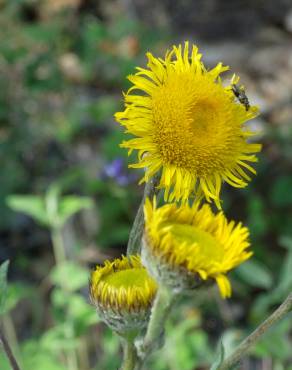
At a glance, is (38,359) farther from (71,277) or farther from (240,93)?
(240,93)

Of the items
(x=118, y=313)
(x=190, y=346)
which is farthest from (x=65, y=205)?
(x=118, y=313)

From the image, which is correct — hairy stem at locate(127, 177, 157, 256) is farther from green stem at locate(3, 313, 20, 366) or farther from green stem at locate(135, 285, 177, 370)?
green stem at locate(3, 313, 20, 366)

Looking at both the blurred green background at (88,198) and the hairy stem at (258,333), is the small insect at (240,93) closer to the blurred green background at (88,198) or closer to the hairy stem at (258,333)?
the hairy stem at (258,333)

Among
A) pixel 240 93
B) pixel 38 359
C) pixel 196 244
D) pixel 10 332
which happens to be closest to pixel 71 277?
pixel 38 359

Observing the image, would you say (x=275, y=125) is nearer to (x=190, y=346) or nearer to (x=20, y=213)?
(x=20, y=213)

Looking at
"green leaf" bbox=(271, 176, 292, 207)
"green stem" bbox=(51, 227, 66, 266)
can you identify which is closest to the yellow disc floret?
"green stem" bbox=(51, 227, 66, 266)
